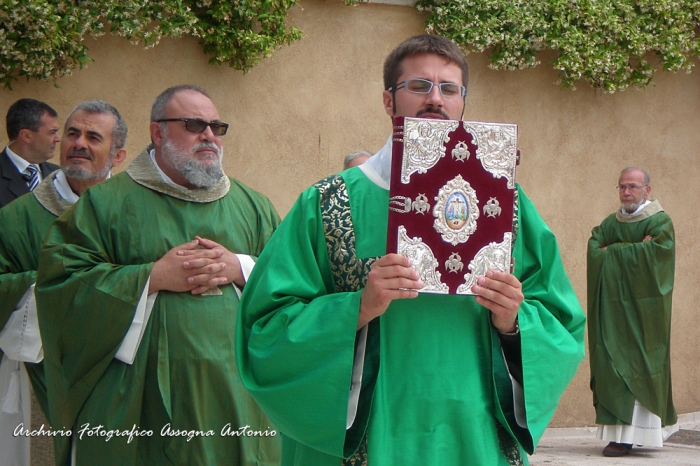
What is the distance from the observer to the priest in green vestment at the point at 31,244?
457 cm

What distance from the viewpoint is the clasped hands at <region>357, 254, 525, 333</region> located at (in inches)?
92.3

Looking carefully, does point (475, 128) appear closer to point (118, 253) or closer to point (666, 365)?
point (118, 253)

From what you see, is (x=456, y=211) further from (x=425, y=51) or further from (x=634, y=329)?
(x=634, y=329)

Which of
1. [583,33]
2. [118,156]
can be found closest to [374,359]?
[118,156]

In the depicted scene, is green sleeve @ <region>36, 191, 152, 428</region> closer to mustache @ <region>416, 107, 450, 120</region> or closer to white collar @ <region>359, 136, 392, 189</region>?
white collar @ <region>359, 136, 392, 189</region>

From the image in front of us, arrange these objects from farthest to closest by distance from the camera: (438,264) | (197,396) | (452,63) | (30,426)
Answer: (30,426) → (197,396) → (452,63) → (438,264)

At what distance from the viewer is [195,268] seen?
3881mm

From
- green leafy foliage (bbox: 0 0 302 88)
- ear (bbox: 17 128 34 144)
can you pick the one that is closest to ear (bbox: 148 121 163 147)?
ear (bbox: 17 128 34 144)

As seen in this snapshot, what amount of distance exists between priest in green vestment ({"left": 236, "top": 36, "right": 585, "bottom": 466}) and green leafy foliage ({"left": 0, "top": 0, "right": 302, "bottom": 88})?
451cm

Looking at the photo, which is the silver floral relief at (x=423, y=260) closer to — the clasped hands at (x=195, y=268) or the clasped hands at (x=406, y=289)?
the clasped hands at (x=406, y=289)

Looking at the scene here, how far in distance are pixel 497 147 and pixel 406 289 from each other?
1.49 feet

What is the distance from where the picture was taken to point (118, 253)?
403 cm

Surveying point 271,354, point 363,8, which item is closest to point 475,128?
point 271,354

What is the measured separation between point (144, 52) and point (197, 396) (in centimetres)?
421
